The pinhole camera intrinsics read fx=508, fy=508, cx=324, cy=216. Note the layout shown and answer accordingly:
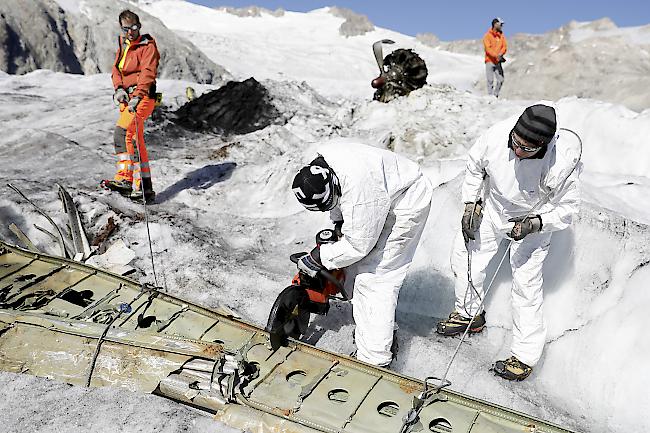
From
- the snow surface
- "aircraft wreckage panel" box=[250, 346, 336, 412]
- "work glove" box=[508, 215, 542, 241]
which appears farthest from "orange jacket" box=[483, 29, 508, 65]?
"aircraft wreckage panel" box=[250, 346, 336, 412]

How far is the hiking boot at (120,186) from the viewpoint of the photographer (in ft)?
18.3

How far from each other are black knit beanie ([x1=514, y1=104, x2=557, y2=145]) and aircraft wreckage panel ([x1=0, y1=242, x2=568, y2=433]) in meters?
1.41

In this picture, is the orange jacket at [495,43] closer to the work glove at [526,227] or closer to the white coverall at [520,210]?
the white coverall at [520,210]

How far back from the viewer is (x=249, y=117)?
1005 centimetres

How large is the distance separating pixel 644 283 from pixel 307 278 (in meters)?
2.29

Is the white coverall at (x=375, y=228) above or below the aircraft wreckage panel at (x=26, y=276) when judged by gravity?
above

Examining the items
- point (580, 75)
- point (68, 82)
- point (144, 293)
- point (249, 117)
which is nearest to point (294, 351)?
point (144, 293)

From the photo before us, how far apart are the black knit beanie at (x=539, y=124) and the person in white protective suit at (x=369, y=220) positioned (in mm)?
657

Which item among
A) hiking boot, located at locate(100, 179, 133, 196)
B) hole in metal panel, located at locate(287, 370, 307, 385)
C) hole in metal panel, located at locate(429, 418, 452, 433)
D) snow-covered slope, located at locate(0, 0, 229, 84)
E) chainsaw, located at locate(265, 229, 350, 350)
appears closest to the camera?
hole in metal panel, located at locate(429, 418, 452, 433)

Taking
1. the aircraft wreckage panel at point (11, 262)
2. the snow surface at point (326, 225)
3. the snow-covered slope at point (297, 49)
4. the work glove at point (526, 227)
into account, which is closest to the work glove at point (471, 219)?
the work glove at point (526, 227)

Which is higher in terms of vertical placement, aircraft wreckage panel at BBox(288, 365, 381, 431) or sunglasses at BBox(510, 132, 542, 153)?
sunglasses at BBox(510, 132, 542, 153)

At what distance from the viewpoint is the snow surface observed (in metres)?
3.06

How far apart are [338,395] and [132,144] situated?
12.8 ft

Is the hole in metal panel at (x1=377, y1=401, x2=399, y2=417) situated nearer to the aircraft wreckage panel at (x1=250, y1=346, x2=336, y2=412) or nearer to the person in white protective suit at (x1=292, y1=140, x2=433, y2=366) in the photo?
the aircraft wreckage panel at (x1=250, y1=346, x2=336, y2=412)
